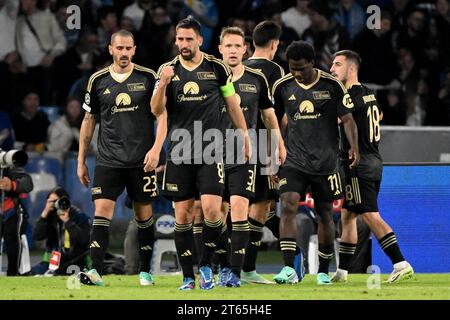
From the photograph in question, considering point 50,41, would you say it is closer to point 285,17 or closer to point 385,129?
point 285,17

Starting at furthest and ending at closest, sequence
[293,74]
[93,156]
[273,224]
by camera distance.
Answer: [93,156] → [273,224] → [293,74]

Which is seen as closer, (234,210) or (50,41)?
(234,210)

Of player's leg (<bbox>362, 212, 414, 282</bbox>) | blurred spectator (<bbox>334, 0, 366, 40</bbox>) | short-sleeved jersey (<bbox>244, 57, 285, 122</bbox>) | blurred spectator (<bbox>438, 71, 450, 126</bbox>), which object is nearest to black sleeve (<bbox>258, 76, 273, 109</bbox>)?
short-sleeved jersey (<bbox>244, 57, 285, 122</bbox>)

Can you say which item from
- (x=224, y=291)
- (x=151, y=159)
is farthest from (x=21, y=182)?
(x=224, y=291)

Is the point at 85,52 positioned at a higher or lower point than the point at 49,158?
higher

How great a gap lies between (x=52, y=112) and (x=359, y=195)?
8.96 metres

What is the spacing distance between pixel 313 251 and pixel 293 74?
13.5ft

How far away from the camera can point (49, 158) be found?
21.8 meters

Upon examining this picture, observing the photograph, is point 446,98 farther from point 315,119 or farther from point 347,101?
point 315,119

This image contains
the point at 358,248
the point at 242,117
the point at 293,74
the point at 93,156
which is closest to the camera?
the point at 242,117

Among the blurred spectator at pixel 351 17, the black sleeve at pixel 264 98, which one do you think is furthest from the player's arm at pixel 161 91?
the blurred spectator at pixel 351 17

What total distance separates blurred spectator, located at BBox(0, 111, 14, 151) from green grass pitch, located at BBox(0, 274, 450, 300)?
6374mm

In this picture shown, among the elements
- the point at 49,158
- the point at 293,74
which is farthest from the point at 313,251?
the point at 49,158

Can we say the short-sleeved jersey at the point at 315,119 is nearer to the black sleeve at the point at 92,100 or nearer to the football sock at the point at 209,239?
the football sock at the point at 209,239
